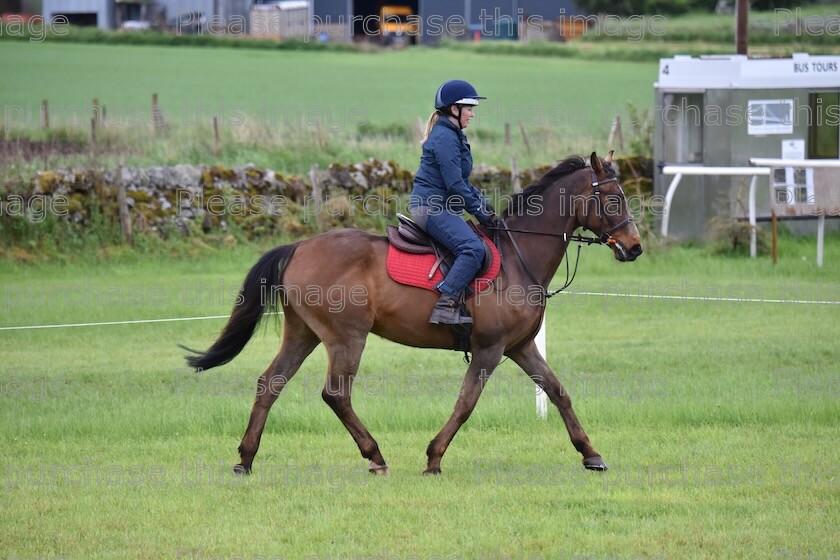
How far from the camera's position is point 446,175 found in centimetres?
781

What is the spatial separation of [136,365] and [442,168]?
5696mm

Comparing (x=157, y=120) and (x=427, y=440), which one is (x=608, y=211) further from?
(x=157, y=120)

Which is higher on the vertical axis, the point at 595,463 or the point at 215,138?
the point at 215,138

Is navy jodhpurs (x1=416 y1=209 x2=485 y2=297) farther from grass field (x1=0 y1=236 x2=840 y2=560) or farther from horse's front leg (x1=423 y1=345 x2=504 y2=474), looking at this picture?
grass field (x1=0 y1=236 x2=840 y2=560)

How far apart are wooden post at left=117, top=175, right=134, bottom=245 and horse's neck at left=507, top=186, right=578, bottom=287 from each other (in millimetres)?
11939

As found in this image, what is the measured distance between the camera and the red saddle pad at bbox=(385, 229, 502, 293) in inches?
309

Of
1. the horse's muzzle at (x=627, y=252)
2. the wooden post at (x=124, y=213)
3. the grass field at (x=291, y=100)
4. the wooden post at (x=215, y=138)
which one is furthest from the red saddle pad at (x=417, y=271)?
the wooden post at (x=215, y=138)

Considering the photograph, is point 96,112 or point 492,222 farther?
point 96,112

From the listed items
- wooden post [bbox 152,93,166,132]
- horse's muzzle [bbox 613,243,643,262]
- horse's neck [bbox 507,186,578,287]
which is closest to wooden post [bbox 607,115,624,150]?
wooden post [bbox 152,93,166,132]

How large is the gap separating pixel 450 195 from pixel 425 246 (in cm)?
41

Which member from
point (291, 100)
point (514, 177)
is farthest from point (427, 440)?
point (291, 100)

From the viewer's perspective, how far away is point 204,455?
8.44 meters

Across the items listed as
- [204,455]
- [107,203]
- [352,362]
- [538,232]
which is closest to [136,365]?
[204,455]

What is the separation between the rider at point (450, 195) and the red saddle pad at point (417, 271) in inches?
4.8
